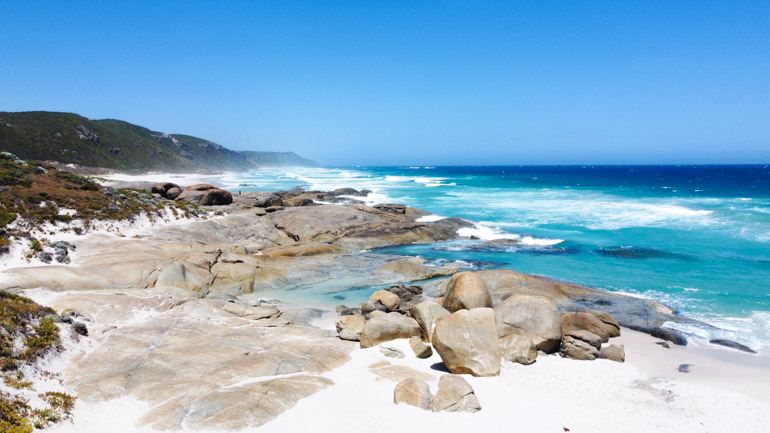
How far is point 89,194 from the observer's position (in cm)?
2458

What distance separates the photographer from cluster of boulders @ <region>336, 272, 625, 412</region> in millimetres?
11109

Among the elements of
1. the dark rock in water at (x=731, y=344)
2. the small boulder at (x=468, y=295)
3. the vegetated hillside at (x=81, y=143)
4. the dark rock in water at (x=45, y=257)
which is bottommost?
the dark rock in water at (x=731, y=344)

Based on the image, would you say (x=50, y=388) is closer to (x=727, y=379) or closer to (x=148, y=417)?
(x=148, y=417)

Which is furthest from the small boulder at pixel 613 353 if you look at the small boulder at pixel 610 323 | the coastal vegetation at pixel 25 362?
the coastal vegetation at pixel 25 362

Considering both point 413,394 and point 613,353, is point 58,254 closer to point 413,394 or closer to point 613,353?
point 413,394

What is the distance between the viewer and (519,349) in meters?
11.9

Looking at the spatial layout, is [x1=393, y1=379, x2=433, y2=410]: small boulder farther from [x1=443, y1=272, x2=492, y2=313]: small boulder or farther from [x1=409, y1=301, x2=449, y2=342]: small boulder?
[x1=443, y1=272, x2=492, y2=313]: small boulder

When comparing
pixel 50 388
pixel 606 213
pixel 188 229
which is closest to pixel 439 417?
pixel 50 388

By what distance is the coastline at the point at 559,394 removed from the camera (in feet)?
28.4

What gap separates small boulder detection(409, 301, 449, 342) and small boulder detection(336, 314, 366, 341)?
1.74 metres

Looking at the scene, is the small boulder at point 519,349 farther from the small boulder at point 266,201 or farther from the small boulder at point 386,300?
the small boulder at point 266,201

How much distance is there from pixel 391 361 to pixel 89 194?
21.9 meters

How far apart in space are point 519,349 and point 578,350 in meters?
1.88

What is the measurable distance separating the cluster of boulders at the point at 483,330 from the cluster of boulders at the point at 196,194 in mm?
24958
